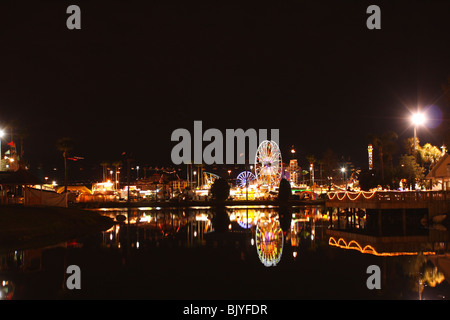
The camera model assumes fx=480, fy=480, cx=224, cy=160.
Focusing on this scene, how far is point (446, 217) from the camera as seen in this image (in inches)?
1582

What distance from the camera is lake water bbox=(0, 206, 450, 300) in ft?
55.4

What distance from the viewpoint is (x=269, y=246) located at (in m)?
29.7

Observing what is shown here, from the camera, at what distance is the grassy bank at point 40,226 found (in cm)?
3058

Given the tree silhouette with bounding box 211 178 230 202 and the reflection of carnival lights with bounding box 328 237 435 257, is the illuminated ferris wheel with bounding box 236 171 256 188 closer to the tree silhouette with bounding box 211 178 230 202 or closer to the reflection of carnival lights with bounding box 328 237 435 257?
the tree silhouette with bounding box 211 178 230 202

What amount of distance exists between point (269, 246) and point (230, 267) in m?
7.79

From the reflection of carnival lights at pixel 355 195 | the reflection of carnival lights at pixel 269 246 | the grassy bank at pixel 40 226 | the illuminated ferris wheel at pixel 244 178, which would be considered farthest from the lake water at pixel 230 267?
the illuminated ferris wheel at pixel 244 178

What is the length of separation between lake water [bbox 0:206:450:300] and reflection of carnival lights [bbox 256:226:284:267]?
54 mm

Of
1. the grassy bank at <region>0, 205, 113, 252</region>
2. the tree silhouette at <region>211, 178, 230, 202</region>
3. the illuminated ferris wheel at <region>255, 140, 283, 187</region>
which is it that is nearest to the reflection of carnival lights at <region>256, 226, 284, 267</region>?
the grassy bank at <region>0, 205, 113, 252</region>

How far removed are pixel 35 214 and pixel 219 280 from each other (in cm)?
2254

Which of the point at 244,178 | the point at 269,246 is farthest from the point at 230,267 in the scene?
the point at 244,178

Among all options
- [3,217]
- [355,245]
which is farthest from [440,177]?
[3,217]

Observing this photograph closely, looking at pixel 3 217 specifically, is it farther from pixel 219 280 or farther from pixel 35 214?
pixel 219 280

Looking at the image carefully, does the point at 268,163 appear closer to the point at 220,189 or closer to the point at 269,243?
the point at 220,189

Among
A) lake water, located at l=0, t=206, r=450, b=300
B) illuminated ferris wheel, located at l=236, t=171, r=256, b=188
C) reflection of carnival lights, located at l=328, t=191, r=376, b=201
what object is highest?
illuminated ferris wheel, located at l=236, t=171, r=256, b=188
